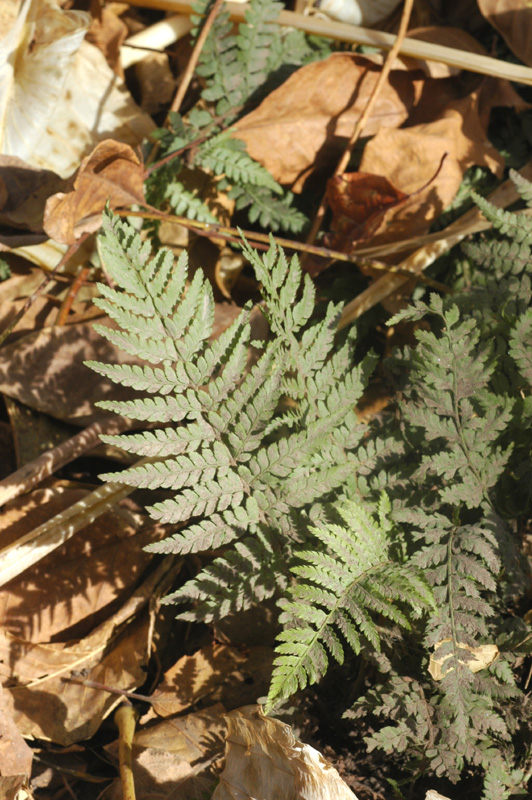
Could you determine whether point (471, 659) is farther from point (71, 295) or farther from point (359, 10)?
point (359, 10)

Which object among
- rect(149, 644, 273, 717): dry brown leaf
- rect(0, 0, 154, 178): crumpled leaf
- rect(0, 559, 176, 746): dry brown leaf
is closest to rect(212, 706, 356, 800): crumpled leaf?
rect(149, 644, 273, 717): dry brown leaf

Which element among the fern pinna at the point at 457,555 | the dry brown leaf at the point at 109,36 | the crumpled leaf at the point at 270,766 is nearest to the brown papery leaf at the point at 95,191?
the dry brown leaf at the point at 109,36

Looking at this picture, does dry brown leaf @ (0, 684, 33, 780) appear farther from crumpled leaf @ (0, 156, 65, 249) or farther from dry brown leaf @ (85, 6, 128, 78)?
dry brown leaf @ (85, 6, 128, 78)

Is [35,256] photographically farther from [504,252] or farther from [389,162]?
[504,252]

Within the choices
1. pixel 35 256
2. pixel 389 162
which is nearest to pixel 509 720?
pixel 389 162

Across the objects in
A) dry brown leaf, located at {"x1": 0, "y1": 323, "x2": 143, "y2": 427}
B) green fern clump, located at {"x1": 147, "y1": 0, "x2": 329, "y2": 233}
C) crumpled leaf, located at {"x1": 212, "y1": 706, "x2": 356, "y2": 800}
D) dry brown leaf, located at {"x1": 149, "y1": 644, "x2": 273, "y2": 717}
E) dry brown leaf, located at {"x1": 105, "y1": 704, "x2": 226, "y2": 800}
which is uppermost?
green fern clump, located at {"x1": 147, "y1": 0, "x2": 329, "y2": 233}

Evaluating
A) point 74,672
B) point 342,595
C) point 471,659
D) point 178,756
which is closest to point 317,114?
point 342,595

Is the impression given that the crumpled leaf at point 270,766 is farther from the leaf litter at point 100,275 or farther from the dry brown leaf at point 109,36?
the dry brown leaf at point 109,36
